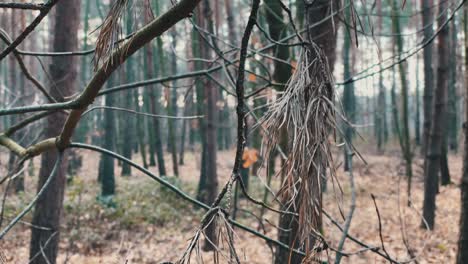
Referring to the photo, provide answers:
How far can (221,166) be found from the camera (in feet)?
62.0

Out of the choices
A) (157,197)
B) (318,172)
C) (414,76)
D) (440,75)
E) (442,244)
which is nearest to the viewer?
(318,172)

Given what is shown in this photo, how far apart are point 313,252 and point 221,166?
707 inches

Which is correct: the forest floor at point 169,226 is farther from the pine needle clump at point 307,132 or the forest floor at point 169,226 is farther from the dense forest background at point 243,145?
the pine needle clump at point 307,132

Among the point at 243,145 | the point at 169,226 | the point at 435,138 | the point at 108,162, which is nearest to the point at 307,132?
the point at 243,145

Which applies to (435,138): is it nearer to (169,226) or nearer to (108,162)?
(169,226)

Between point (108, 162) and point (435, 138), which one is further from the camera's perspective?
point (108, 162)

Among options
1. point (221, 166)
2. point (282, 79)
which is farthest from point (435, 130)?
point (221, 166)

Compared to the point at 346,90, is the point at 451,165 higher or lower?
lower

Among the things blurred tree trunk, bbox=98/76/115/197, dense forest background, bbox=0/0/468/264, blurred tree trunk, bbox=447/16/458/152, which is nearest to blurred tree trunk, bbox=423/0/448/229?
dense forest background, bbox=0/0/468/264

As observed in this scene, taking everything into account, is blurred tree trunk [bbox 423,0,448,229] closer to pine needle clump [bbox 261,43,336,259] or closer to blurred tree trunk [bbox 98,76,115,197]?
pine needle clump [bbox 261,43,336,259]

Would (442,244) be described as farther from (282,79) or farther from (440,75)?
(282,79)

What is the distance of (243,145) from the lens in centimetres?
98

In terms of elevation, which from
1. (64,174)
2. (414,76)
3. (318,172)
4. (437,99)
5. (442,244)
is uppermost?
(414,76)

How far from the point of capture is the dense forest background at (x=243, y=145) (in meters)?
1.01
